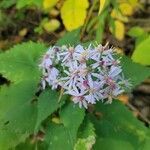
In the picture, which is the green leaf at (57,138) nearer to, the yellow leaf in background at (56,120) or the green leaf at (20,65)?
the yellow leaf in background at (56,120)

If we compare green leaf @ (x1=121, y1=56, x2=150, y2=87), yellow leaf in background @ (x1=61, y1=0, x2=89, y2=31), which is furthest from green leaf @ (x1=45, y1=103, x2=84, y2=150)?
yellow leaf in background @ (x1=61, y1=0, x2=89, y2=31)

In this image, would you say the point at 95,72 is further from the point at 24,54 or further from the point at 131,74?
the point at 24,54

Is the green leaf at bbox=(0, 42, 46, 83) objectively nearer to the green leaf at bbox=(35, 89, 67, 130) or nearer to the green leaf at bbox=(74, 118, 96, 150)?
the green leaf at bbox=(35, 89, 67, 130)

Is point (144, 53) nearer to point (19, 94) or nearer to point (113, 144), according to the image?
point (113, 144)

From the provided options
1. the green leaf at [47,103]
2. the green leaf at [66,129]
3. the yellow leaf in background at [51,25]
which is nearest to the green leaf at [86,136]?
the green leaf at [66,129]

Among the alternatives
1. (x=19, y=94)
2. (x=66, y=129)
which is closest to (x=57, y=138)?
(x=66, y=129)

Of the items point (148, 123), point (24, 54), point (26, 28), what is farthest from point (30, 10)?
point (24, 54)
